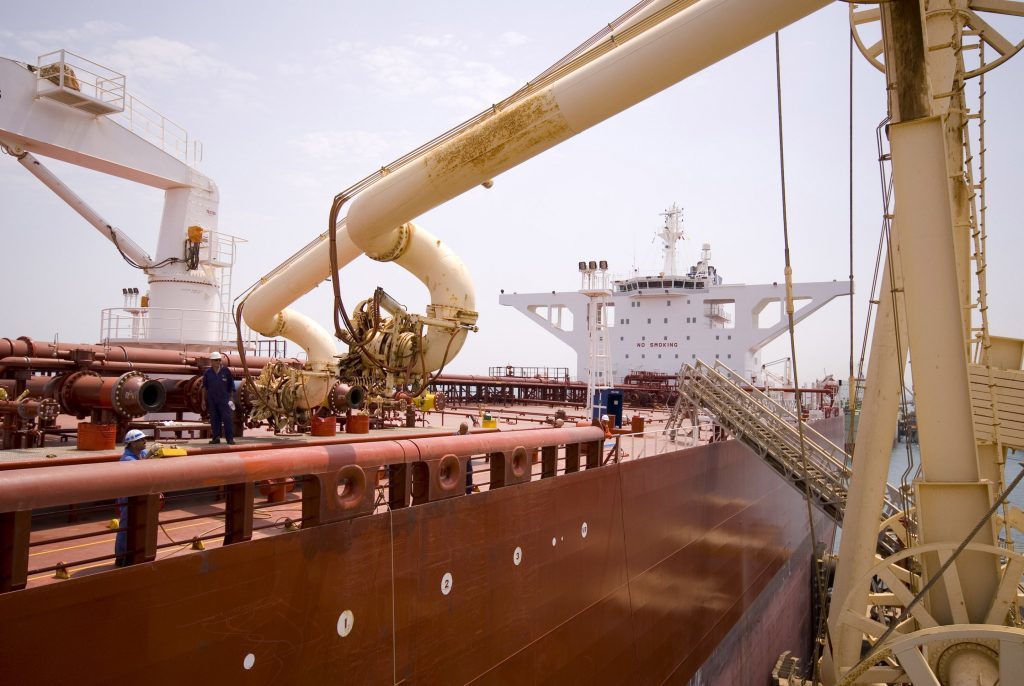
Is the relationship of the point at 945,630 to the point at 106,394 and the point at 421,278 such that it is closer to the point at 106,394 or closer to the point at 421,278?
the point at 421,278

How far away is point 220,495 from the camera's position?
7469 millimetres

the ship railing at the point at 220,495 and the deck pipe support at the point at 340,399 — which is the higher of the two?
the deck pipe support at the point at 340,399

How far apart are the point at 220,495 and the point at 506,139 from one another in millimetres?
5334

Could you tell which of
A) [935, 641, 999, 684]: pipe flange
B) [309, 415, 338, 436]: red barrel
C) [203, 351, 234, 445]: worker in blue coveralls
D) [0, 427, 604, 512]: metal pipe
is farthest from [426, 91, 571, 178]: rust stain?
[309, 415, 338, 436]: red barrel

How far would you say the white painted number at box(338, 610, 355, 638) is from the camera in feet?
16.6

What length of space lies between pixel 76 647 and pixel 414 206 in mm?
4885

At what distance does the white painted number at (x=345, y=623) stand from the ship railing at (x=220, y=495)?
761 mm

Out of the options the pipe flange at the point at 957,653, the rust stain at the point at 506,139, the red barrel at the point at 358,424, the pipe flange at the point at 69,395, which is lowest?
the pipe flange at the point at 957,653

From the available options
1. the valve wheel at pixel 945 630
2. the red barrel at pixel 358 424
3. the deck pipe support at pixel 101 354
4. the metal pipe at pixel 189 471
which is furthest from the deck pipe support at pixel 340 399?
the valve wheel at pixel 945 630

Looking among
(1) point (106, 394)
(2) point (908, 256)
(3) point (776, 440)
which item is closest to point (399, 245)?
(1) point (106, 394)

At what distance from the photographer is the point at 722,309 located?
35125mm

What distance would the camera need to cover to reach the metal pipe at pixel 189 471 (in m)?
3.41

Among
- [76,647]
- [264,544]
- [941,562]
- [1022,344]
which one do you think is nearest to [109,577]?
[76,647]

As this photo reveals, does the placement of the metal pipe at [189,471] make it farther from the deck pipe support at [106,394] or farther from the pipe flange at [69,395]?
the pipe flange at [69,395]
